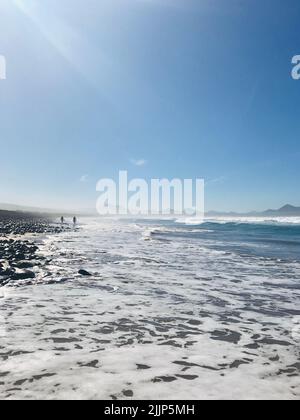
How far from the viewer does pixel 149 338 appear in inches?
231

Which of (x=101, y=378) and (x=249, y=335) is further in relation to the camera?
(x=249, y=335)

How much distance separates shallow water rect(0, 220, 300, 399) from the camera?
416 centimetres

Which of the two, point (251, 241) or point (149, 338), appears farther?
point (251, 241)

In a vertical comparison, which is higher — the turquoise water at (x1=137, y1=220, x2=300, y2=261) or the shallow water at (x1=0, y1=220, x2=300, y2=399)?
the shallow water at (x1=0, y1=220, x2=300, y2=399)

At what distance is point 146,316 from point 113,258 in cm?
936

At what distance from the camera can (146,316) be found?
23.5 ft

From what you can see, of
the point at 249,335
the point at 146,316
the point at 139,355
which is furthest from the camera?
the point at 146,316

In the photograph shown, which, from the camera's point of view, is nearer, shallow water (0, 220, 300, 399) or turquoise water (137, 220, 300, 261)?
shallow water (0, 220, 300, 399)

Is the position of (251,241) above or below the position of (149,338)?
below

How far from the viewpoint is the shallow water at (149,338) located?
416 centimetres
